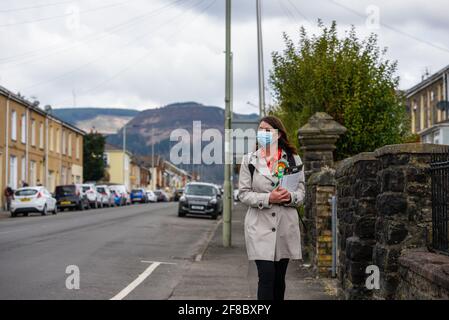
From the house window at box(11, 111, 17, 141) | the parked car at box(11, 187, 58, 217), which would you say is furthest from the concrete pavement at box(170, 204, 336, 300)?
the house window at box(11, 111, 17, 141)

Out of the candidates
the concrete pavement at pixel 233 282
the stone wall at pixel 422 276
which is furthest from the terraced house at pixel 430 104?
the stone wall at pixel 422 276

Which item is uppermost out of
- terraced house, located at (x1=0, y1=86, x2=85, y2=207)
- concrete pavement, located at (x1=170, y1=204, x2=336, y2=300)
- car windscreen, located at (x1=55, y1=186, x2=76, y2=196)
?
terraced house, located at (x1=0, y1=86, x2=85, y2=207)

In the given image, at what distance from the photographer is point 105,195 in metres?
55.3

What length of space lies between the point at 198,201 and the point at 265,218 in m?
28.1

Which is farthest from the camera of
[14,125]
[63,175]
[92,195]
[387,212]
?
[63,175]

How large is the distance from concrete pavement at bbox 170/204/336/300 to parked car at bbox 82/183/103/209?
3427cm

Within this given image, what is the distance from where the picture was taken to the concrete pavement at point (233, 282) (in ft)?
32.2

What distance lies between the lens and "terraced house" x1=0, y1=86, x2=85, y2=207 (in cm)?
4472

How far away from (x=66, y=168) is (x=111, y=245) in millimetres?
48230

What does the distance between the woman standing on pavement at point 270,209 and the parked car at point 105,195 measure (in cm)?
4783

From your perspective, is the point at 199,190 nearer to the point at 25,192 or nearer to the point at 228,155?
the point at 25,192

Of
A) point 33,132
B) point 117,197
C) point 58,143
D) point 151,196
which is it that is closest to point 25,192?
point 33,132

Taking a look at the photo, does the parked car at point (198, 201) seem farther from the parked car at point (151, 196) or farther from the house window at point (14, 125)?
the parked car at point (151, 196)

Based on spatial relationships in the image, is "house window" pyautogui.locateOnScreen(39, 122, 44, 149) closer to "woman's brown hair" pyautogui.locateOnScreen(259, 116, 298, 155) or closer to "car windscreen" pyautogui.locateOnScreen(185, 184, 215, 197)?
"car windscreen" pyautogui.locateOnScreen(185, 184, 215, 197)
